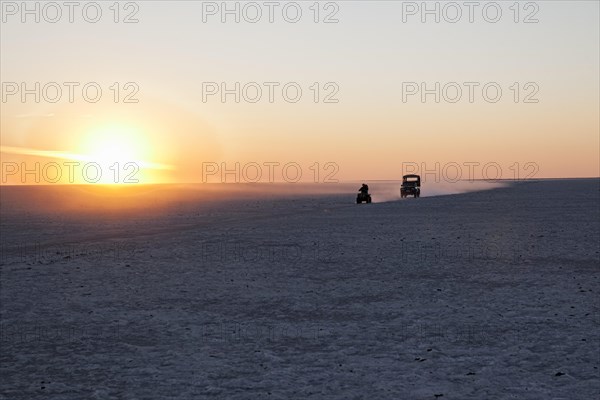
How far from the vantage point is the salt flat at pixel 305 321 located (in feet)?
21.7

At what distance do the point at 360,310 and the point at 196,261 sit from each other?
271 inches

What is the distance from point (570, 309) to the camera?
9.82 m

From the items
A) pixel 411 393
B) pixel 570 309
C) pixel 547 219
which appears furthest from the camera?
pixel 547 219

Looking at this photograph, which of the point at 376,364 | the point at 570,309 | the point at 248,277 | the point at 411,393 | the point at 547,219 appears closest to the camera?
the point at 411,393

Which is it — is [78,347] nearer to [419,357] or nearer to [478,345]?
[419,357]

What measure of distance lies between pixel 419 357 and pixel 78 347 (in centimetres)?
466

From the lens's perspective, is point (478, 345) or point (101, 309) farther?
point (101, 309)

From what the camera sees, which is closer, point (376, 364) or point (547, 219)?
point (376, 364)

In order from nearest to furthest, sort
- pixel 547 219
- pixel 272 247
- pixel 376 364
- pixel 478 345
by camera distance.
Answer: pixel 376 364, pixel 478 345, pixel 272 247, pixel 547 219

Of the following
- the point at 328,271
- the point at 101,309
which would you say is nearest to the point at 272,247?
the point at 328,271

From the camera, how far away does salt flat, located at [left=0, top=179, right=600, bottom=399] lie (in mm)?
6625

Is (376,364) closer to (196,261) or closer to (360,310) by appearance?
(360,310)

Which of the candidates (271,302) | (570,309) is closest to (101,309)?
(271,302)

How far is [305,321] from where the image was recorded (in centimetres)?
948
